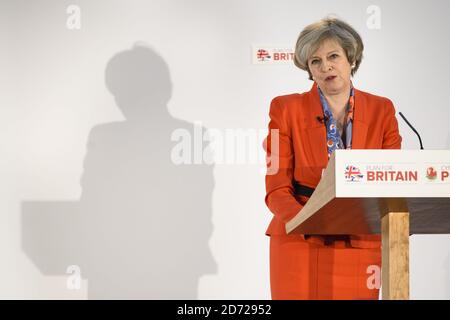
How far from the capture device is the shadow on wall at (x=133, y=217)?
12.2 feet

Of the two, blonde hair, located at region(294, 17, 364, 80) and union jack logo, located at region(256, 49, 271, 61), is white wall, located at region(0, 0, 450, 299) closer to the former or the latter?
union jack logo, located at region(256, 49, 271, 61)

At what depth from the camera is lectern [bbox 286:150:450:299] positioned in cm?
144

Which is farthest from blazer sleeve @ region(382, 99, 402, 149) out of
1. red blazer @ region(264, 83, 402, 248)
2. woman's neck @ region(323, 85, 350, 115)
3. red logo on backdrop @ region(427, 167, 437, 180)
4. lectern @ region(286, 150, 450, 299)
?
red logo on backdrop @ region(427, 167, 437, 180)

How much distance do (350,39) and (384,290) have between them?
1566 millimetres

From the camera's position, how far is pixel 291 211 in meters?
2.26

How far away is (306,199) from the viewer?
2492 mm

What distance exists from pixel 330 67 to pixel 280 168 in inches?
22.1

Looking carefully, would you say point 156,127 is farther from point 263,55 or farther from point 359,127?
point 359,127

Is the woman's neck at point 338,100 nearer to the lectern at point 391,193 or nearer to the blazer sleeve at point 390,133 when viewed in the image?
the blazer sleeve at point 390,133

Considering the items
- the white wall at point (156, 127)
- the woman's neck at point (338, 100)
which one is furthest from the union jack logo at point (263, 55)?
the woman's neck at point (338, 100)

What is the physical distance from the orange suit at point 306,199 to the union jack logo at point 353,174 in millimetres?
807
